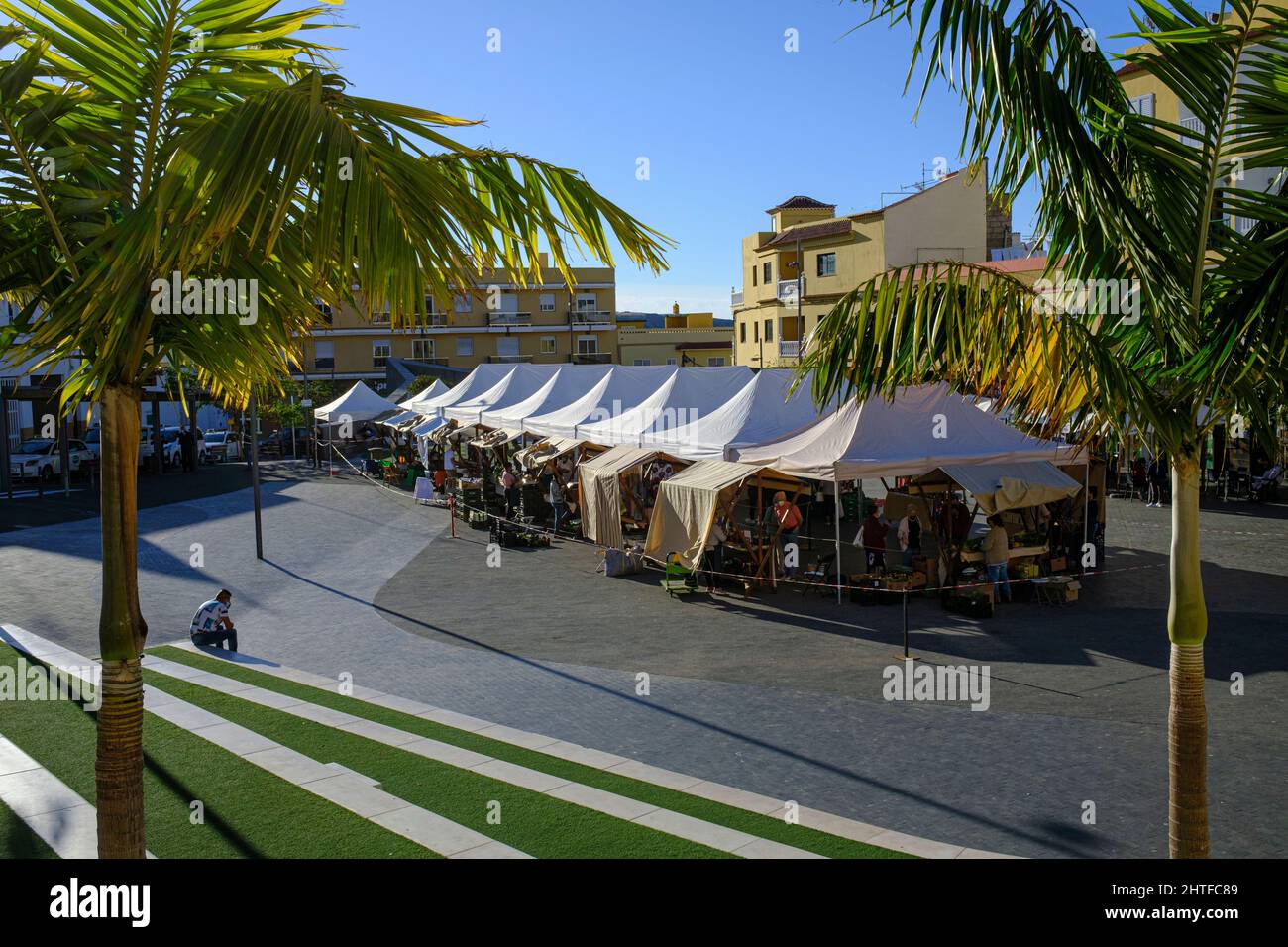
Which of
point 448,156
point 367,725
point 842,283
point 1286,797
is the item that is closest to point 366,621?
point 367,725

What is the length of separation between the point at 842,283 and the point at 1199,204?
159ft

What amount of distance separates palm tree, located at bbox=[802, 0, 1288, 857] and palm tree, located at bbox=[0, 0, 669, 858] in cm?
189

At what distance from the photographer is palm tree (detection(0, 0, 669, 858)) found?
3303 mm

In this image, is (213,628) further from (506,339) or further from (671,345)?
(671,345)

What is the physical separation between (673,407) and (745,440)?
4.58 metres

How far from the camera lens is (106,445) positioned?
13.4 feet

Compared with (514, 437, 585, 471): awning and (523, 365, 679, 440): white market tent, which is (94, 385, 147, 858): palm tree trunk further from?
(523, 365, 679, 440): white market tent

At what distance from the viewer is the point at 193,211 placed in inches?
126

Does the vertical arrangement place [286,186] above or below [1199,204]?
below

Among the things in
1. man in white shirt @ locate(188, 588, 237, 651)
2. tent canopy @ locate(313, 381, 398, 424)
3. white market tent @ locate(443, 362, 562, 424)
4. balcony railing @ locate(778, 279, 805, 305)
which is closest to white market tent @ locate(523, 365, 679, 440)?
white market tent @ locate(443, 362, 562, 424)

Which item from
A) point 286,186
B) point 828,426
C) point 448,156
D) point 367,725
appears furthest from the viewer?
point 828,426

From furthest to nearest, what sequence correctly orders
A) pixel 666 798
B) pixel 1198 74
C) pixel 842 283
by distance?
pixel 842 283 < pixel 666 798 < pixel 1198 74

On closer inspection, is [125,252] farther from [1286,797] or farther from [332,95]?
[1286,797]

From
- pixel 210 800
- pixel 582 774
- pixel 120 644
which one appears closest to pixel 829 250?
pixel 582 774
